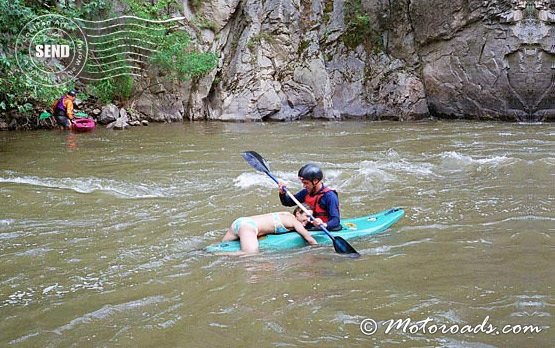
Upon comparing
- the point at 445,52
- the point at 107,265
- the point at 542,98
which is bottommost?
the point at 107,265

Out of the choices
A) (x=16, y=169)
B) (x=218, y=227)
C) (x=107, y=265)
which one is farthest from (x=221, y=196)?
(x=16, y=169)

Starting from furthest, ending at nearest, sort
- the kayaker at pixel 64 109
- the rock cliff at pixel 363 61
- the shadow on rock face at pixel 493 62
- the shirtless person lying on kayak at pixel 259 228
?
1. the rock cliff at pixel 363 61
2. the shadow on rock face at pixel 493 62
3. the kayaker at pixel 64 109
4. the shirtless person lying on kayak at pixel 259 228

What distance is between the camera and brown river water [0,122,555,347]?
309 cm

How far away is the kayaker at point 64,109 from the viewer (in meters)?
13.1

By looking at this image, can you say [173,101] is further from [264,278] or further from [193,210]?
[264,278]

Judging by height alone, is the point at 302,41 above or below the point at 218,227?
above

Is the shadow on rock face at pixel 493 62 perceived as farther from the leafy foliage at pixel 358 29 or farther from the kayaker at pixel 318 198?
the kayaker at pixel 318 198

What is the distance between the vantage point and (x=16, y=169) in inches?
326

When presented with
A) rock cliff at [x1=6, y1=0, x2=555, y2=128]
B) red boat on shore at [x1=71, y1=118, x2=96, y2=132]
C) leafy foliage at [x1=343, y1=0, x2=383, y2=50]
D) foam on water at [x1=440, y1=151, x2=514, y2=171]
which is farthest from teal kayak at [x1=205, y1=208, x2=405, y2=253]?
leafy foliage at [x1=343, y1=0, x2=383, y2=50]

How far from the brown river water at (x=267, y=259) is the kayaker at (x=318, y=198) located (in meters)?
0.25

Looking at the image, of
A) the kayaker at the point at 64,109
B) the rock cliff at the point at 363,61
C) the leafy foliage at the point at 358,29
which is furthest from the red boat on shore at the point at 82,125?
the leafy foliage at the point at 358,29

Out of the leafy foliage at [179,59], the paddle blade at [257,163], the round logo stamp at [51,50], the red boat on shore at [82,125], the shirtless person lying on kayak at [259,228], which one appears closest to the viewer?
the shirtless person lying on kayak at [259,228]

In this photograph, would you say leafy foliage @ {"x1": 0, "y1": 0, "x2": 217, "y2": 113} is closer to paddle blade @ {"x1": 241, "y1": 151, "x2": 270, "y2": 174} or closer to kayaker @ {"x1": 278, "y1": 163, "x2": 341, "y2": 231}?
paddle blade @ {"x1": 241, "y1": 151, "x2": 270, "y2": 174}

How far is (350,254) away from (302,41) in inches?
531
